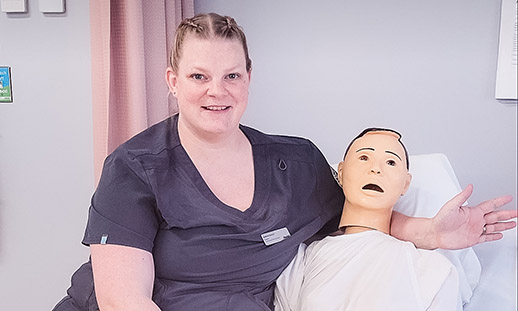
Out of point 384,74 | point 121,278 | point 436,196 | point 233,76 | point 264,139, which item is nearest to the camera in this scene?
point 121,278

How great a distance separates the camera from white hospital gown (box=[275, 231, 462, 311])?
→ 3.26 ft

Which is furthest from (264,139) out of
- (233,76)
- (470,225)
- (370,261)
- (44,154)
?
(44,154)

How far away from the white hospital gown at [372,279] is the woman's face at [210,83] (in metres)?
0.31

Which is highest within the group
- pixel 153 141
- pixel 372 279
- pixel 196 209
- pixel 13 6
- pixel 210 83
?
pixel 13 6

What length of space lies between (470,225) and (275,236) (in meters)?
0.37

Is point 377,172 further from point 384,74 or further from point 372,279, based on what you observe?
point 384,74

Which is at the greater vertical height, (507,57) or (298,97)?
(507,57)

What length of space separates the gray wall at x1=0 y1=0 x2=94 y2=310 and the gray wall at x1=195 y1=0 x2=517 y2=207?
36 centimetres

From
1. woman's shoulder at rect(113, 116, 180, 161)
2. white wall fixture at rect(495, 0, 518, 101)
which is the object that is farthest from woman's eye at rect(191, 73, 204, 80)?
white wall fixture at rect(495, 0, 518, 101)

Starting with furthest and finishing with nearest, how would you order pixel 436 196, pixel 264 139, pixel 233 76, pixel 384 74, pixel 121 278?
pixel 384 74 → pixel 436 196 → pixel 264 139 → pixel 233 76 → pixel 121 278

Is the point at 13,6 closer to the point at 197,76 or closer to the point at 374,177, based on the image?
the point at 197,76

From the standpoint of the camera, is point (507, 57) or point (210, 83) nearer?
point (210, 83)

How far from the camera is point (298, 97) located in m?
1.51

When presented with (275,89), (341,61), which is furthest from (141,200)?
(341,61)
